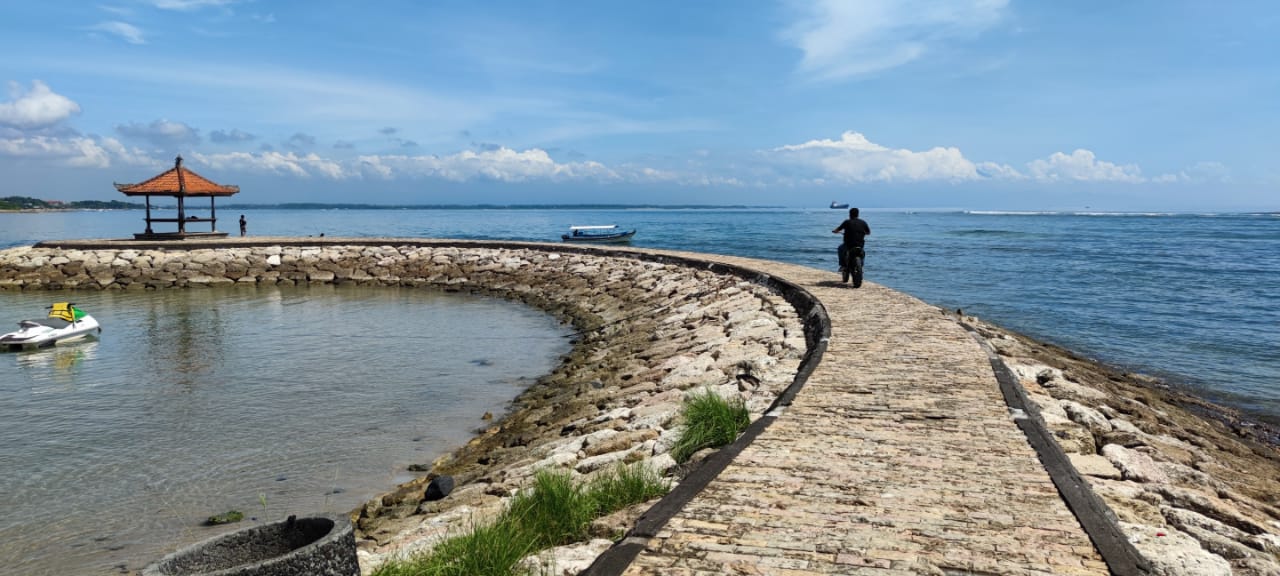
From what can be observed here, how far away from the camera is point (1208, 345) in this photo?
16562 mm

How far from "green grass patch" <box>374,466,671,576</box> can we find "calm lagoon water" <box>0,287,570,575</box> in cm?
326

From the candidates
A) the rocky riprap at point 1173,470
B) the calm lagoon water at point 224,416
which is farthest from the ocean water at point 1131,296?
the calm lagoon water at point 224,416

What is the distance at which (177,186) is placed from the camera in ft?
99.0

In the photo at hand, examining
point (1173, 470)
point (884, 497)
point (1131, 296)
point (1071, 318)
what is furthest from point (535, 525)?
point (1131, 296)

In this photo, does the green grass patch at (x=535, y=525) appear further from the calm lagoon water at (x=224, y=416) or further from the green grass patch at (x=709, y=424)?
the calm lagoon water at (x=224, y=416)

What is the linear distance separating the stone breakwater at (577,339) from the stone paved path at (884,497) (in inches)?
27.7

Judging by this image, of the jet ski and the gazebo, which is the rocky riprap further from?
the gazebo

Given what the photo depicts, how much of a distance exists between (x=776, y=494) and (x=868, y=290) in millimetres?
10825

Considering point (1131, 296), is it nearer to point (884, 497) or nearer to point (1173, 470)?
point (1173, 470)

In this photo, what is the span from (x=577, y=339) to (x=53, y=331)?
10316 mm

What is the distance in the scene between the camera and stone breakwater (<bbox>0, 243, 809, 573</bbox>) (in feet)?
22.1

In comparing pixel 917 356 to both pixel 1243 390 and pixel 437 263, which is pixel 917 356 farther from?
pixel 437 263

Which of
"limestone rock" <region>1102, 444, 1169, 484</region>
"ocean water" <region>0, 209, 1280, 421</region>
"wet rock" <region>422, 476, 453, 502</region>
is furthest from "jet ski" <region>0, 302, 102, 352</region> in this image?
"ocean water" <region>0, 209, 1280, 421</region>

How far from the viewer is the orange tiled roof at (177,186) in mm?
30000
